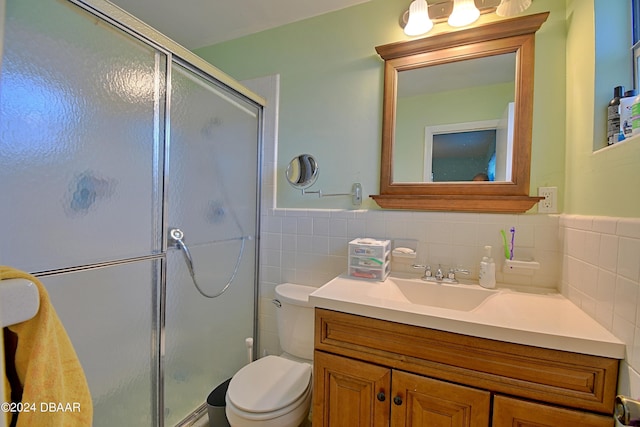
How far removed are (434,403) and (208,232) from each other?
125 cm

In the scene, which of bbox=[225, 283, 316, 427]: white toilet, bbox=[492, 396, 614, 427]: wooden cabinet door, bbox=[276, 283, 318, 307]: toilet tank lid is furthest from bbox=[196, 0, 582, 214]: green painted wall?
bbox=[492, 396, 614, 427]: wooden cabinet door

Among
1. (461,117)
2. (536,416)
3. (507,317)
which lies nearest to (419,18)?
(461,117)

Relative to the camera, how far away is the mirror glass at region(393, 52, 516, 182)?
4.09 ft

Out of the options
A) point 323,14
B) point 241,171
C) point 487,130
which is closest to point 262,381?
point 241,171

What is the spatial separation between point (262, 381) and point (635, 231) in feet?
4.41

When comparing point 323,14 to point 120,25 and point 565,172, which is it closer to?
point 120,25

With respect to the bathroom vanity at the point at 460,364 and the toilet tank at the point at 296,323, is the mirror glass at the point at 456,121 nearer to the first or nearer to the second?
the bathroom vanity at the point at 460,364

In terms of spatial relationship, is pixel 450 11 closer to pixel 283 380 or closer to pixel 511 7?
pixel 511 7

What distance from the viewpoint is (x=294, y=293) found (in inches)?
58.3

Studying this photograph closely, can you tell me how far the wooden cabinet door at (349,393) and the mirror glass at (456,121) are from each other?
0.89 meters

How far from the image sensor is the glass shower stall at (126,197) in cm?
87

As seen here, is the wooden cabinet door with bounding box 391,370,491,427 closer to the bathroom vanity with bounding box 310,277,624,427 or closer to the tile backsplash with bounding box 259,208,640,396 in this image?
the bathroom vanity with bounding box 310,277,624,427

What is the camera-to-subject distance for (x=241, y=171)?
5.48 feet

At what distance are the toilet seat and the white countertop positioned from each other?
0.41m
